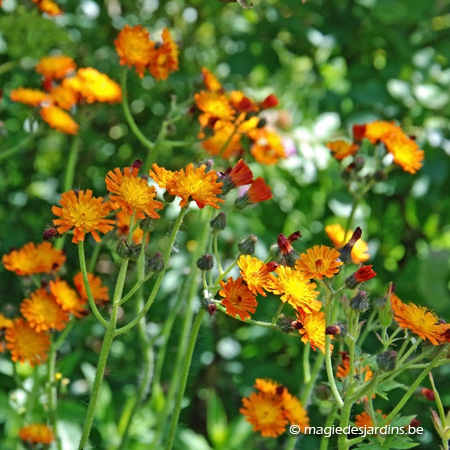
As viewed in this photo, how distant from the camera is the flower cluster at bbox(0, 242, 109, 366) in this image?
1572 millimetres

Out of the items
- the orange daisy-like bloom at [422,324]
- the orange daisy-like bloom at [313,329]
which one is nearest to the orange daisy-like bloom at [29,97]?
the orange daisy-like bloom at [313,329]

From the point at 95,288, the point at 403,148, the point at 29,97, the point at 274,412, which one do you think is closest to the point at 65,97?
the point at 29,97

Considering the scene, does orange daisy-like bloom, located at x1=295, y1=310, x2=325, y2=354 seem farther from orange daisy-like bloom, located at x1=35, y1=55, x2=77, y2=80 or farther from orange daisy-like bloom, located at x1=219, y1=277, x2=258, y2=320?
orange daisy-like bloom, located at x1=35, y1=55, x2=77, y2=80

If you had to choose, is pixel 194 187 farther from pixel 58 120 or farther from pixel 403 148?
pixel 58 120

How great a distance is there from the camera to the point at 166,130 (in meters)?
1.92

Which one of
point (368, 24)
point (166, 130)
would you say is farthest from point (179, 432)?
point (368, 24)

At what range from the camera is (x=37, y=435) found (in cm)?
171

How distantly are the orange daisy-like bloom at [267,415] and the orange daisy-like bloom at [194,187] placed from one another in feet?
1.81

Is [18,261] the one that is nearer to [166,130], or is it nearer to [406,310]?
[166,130]

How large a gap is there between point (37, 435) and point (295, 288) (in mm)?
856

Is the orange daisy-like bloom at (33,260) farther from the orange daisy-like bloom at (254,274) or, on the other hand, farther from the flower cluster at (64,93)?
the orange daisy-like bloom at (254,274)

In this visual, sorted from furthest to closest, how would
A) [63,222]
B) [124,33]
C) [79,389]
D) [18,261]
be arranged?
[79,389] → [124,33] → [18,261] → [63,222]

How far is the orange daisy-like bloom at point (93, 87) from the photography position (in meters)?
1.94

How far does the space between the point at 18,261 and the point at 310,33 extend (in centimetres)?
152
